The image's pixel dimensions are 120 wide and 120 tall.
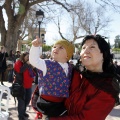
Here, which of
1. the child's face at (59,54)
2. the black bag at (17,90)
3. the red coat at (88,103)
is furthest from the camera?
the black bag at (17,90)

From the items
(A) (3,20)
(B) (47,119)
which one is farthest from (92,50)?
→ (A) (3,20)

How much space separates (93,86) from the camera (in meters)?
1.49

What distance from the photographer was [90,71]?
163 cm

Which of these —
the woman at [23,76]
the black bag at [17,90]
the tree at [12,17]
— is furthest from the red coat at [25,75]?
the tree at [12,17]

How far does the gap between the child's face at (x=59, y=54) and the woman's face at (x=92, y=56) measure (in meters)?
0.27

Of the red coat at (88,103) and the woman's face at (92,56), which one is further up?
the woman's face at (92,56)

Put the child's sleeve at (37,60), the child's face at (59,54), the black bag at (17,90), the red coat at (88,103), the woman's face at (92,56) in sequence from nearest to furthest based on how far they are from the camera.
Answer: the red coat at (88,103) → the woman's face at (92,56) → the child's sleeve at (37,60) → the child's face at (59,54) → the black bag at (17,90)

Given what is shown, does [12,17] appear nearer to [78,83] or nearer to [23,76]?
[23,76]

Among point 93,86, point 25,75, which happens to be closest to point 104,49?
point 93,86

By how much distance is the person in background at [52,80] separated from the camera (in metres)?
1.66

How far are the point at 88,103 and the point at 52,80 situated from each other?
40 centimetres

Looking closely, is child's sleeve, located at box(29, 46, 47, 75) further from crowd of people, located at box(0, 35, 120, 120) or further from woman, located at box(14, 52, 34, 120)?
woman, located at box(14, 52, 34, 120)

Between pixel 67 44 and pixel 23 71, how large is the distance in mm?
3144

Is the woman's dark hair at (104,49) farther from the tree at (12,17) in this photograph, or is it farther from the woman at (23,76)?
the tree at (12,17)
